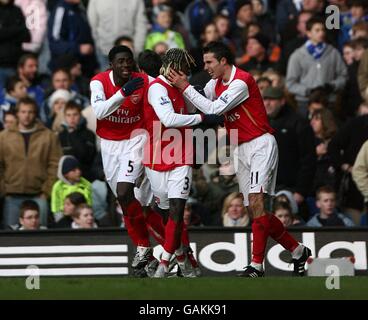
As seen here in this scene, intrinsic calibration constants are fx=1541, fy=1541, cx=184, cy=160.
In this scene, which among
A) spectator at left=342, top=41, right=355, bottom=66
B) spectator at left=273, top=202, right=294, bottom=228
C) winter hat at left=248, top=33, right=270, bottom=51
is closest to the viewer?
spectator at left=273, top=202, right=294, bottom=228

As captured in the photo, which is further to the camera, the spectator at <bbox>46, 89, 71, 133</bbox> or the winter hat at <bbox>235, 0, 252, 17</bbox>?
the winter hat at <bbox>235, 0, 252, 17</bbox>

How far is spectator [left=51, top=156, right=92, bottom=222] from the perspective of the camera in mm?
18438

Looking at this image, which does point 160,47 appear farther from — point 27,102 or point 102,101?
point 102,101

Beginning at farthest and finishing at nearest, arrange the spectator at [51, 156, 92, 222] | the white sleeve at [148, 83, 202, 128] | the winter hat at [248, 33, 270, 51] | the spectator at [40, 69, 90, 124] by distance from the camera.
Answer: the winter hat at [248, 33, 270, 51] → the spectator at [40, 69, 90, 124] → the spectator at [51, 156, 92, 222] → the white sleeve at [148, 83, 202, 128]

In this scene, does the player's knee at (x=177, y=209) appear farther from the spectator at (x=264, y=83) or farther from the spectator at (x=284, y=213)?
the spectator at (x=264, y=83)

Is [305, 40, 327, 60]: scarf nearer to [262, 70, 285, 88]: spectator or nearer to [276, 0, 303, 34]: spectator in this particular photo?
[262, 70, 285, 88]: spectator

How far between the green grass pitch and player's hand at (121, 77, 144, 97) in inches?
70.3

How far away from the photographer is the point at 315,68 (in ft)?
67.7

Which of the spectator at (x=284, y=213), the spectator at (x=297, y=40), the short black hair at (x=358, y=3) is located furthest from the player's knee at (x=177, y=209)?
the short black hair at (x=358, y=3)

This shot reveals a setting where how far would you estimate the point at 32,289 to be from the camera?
14.0 metres

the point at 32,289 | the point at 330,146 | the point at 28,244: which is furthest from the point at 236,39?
the point at 32,289

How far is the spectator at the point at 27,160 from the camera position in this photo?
18.9 metres

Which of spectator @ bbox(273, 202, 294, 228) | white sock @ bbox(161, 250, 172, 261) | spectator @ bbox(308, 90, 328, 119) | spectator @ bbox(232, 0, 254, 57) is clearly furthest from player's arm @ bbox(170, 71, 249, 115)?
spectator @ bbox(232, 0, 254, 57)

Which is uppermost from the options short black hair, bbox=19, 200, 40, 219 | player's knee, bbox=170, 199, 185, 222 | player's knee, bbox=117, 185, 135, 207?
player's knee, bbox=117, 185, 135, 207
